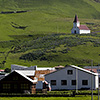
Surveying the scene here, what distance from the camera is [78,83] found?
273 ft

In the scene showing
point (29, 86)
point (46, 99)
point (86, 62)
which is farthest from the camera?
point (86, 62)

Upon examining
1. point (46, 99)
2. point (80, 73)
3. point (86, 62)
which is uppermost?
point (86, 62)

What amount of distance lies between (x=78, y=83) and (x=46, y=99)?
2293 centimetres

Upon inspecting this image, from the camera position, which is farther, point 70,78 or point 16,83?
point 70,78

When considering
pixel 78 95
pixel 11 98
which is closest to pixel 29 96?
pixel 11 98

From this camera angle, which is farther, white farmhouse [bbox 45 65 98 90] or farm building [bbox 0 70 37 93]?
white farmhouse [bbox 45 65 98 90]

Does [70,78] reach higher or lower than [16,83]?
higher

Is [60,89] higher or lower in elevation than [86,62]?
lower

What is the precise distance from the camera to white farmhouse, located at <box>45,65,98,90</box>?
272 ft

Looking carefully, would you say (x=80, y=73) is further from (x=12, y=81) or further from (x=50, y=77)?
(x=12, y=81)

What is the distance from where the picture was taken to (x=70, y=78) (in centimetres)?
8375

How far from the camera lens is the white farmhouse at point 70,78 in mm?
83000

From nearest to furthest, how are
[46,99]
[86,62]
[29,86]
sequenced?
[46,99] → [29,86] → [86,62]

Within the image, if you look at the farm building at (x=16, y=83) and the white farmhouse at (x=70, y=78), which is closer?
the farm building at (x=16, y=83)
